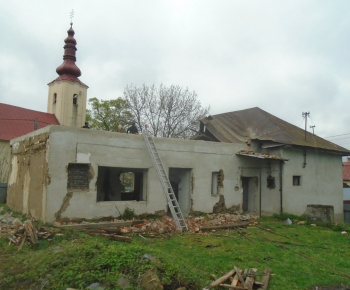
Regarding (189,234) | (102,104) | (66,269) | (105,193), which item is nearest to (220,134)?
(105,193)

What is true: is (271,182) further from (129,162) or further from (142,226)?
(142,226)

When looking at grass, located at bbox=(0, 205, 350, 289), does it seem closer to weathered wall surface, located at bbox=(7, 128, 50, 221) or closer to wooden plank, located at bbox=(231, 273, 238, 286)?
wooden plank, located at bbox=(231, 273, 238, 286)

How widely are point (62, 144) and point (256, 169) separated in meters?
9.24

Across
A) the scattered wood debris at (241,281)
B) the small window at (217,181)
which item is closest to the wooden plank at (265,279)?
the scattered wood debris at (241,281)

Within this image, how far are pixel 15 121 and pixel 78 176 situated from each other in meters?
18.3

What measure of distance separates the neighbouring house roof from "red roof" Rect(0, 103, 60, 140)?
1483cm

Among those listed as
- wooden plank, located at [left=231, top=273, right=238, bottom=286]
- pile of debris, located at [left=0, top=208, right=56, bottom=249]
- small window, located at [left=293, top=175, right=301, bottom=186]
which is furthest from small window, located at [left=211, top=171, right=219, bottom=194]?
wooden plank, located at [left=231, top=273, right=238, bottom=286]

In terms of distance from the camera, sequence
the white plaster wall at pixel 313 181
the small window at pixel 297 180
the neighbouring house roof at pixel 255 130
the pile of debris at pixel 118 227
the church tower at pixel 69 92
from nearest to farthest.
Answer: the pile of debris at pixel 118 227 → the white plaster wall at pixel 313 181 → the small window at pixel 297 180 → the neighbouring house roof at pixel 255 130 → the church tower at pixel 69 92

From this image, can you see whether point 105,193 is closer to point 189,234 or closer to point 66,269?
point 189,234

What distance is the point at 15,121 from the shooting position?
2570cm

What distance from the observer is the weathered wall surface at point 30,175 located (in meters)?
10.3

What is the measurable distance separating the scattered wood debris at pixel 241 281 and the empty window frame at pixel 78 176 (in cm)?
675

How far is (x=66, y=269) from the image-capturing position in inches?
200

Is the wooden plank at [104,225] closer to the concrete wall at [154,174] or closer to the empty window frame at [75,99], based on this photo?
the concrete wall at [154,174]
